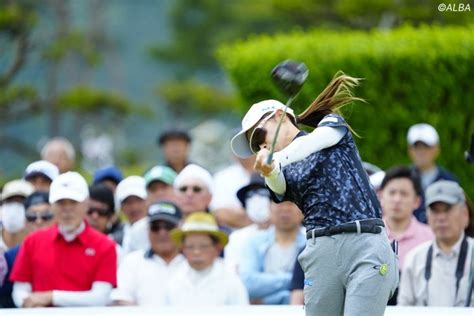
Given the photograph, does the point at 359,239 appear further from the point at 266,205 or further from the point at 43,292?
the point at 266,205

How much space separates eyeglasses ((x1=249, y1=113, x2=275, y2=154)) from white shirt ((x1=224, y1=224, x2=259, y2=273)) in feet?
10.0

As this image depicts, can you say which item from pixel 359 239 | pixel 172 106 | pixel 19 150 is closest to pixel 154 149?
pixel 172 106

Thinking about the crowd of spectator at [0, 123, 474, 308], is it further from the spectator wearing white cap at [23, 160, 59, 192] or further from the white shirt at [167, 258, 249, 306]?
the spectator wearing white cap at [23, 160, 59, 192]

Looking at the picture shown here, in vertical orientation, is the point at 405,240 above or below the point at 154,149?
below

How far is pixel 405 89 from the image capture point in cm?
1345

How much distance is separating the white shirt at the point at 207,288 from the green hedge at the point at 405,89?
4.30 metres

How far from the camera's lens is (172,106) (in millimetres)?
32438

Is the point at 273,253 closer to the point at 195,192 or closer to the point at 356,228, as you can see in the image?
the point at 195,192

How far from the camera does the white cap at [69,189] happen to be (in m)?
9.19

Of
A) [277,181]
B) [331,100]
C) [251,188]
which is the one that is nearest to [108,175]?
[251,188]

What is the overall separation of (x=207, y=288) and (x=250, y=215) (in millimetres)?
1394

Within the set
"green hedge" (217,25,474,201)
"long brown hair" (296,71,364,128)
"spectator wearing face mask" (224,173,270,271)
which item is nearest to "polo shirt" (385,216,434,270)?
"spectator wearing face mask" (224,173,270,271)

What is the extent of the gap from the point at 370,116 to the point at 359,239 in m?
7.23

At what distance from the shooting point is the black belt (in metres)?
6.30
